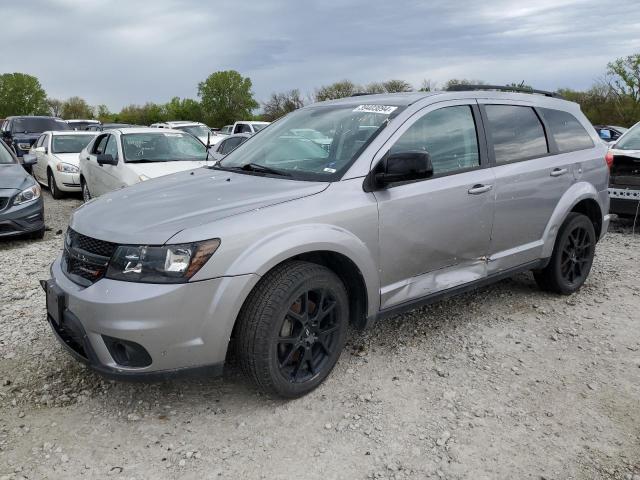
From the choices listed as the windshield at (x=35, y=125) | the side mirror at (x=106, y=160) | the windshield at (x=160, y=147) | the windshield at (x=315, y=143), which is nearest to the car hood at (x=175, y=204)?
the windshield at (x=315, y=143)

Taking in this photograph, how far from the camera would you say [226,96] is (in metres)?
80.2

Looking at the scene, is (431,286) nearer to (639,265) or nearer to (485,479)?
(485,479)

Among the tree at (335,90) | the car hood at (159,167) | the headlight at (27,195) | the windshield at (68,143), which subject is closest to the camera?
the headlight at (27,195)

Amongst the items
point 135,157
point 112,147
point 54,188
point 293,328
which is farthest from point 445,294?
point 54,188

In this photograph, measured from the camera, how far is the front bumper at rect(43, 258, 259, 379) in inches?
102

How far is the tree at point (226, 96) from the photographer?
7769 cm

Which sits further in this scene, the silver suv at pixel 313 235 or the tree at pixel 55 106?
the tree at pixel 55 106

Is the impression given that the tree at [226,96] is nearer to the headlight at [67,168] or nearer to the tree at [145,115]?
the tree at [145,115]

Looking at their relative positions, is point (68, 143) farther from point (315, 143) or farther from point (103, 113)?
point (103, 113)

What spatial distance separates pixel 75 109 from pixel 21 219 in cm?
9544

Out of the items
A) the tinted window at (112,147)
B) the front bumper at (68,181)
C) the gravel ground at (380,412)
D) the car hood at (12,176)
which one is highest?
the tinted window at (112,147)

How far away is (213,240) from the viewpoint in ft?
8.80

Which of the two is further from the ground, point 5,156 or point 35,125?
point 35,125

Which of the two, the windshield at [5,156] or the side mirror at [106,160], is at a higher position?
the windshield at [5,156]
